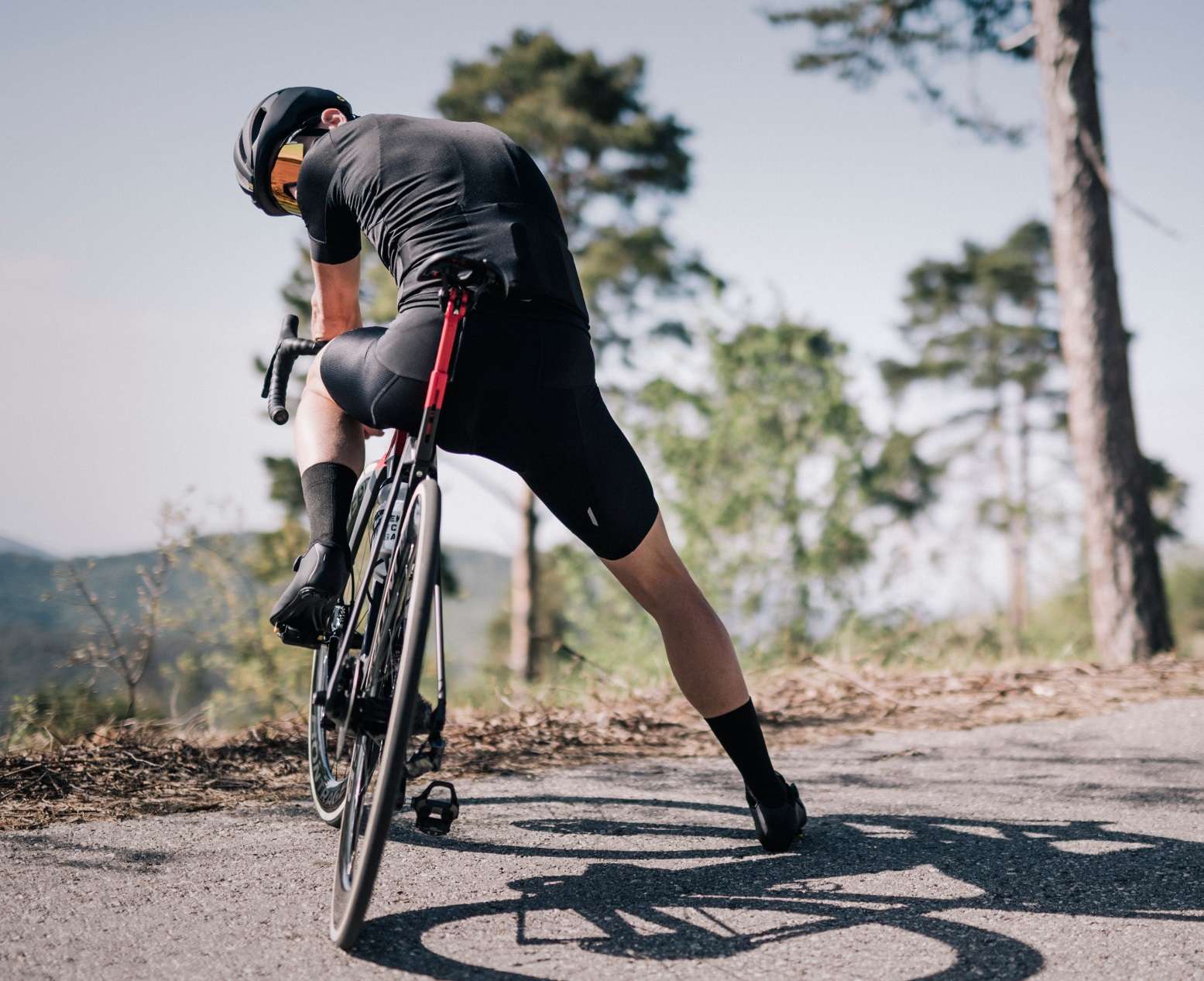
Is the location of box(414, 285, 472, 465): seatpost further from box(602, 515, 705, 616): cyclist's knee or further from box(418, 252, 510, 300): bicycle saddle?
box(602, 515, 705, 616): cyclist's knee

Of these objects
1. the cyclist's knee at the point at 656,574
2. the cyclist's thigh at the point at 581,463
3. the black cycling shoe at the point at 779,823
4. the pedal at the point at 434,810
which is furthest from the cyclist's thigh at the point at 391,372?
the black cycling shoe at the point at 779,823

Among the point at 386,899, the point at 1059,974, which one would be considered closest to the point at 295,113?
the point at 386,899

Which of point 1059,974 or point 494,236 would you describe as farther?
point 494,236

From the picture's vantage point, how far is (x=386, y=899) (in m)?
2.08

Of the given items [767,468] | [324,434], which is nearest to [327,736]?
[324,434]

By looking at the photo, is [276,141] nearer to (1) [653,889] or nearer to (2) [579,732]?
(1) [653,889]

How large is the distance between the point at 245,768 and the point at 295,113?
2.10 metres

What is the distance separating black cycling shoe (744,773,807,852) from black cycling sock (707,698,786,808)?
17 millimetres

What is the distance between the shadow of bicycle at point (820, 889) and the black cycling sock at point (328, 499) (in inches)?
31.8

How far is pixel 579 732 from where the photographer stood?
4.11 metres

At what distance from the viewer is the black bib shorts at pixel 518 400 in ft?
6.40

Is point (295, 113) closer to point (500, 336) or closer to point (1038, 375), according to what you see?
point (500, 336)

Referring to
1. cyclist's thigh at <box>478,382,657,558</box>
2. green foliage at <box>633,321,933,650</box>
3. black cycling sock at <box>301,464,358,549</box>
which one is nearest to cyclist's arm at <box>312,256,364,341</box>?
black cycling sock at <box>301,464,358,549</box>

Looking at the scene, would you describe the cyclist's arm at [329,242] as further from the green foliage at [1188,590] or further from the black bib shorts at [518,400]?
the green foliage at [1188,590]
